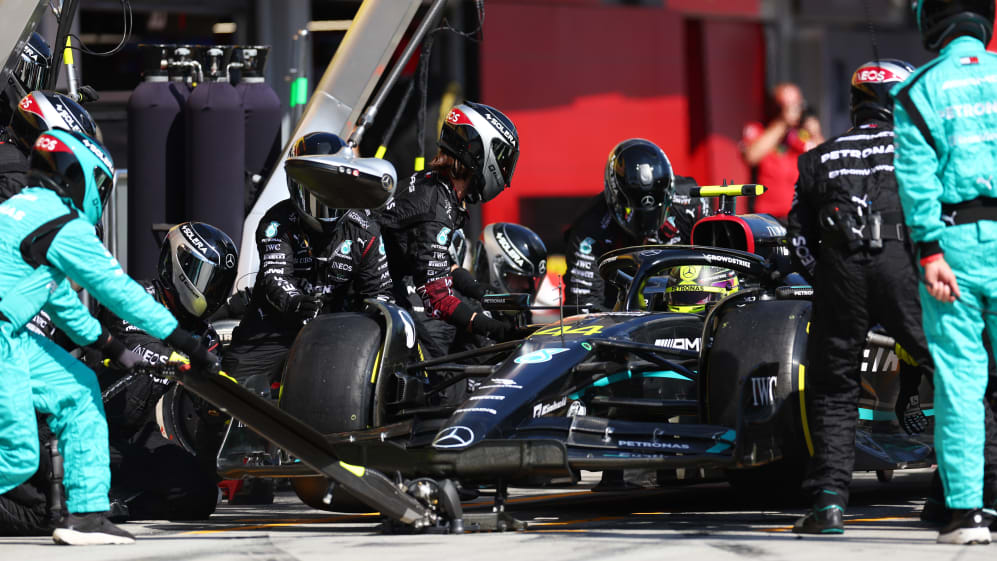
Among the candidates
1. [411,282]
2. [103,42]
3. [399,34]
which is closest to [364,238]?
[411,282]

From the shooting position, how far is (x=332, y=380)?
279 inches

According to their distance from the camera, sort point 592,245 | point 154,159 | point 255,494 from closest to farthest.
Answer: point 255,494
point 592,245
point 154,159

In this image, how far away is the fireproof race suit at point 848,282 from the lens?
20.4 feet

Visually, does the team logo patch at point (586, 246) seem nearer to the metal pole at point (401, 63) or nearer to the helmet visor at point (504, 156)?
the helmet visor at point (504, 156)

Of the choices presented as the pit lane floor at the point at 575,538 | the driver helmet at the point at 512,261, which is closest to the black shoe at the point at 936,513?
the pit lane floor at the point at 575,538

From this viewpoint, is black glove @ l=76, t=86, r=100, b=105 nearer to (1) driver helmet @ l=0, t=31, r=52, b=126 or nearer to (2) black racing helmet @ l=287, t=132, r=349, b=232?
(1) driver helmet @ l=0, t=31, r=52, b=126

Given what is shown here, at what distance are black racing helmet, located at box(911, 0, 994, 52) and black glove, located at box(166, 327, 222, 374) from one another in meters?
2.92

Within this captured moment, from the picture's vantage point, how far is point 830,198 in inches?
251

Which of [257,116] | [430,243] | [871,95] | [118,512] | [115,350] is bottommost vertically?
[118,512]

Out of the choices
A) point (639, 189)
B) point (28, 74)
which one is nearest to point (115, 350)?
point (28, 74)

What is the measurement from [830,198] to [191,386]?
8.32 feet

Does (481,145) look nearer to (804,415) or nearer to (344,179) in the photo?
(344,179)

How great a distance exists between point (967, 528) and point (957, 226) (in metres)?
1.05

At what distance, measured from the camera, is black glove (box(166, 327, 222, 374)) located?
20.5ft
